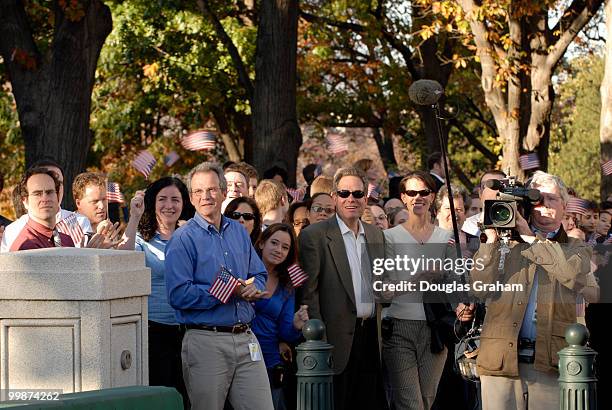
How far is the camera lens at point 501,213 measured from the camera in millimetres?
8852

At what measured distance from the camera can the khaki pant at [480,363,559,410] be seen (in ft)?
30.0

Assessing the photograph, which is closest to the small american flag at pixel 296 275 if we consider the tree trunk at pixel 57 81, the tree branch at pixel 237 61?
the tree trunk at pixel 57 81

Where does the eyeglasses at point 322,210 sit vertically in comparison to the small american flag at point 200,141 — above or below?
below

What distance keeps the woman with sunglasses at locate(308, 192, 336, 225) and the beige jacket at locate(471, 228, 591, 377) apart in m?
3.09

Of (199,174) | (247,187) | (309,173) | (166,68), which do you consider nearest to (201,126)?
(166,68)

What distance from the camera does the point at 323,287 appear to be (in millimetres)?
10438

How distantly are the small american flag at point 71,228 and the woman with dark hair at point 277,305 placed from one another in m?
1.34

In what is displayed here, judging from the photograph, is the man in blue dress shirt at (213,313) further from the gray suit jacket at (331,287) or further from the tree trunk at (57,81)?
the tree trunk at (57,81)

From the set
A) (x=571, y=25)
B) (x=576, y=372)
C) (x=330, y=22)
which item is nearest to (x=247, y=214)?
(x=576, y=372)

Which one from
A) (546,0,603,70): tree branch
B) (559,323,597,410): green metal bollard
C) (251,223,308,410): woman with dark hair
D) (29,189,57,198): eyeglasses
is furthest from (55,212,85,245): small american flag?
(546,0,603,70): tree branch

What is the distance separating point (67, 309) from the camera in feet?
24.8

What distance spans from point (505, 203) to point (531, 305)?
0.79 meters

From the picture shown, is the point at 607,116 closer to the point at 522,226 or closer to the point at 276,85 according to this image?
the point at 276,85

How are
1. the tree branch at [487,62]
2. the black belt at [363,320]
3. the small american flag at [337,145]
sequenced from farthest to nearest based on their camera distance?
the tree branch at [487,62], the small american flag at [337,145], the black belt at [363,320]
